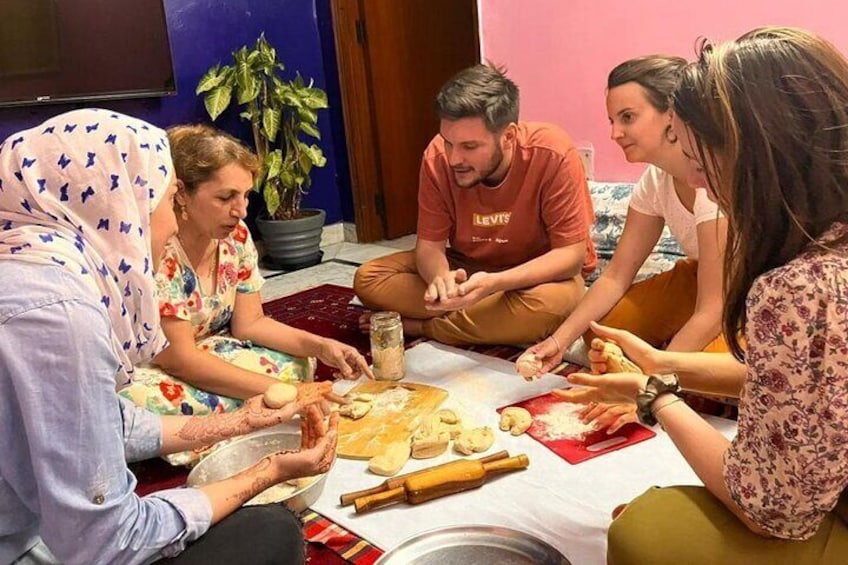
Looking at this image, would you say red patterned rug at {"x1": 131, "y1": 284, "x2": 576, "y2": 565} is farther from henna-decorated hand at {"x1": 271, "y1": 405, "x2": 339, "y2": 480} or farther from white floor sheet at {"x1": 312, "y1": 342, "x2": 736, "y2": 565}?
henna-decorated hand at {"x1": 271, "y1": 405, "x2": 339, "y2": 480}

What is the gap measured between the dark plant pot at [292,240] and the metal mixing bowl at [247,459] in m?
2.33

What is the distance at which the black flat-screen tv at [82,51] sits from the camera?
3.17 m

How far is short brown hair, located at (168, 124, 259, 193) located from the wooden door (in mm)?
2438

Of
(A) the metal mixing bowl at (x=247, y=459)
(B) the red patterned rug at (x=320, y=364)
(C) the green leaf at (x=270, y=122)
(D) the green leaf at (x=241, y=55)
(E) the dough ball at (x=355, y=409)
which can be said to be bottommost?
(B) the red patterned rug at (x=320, y=364)

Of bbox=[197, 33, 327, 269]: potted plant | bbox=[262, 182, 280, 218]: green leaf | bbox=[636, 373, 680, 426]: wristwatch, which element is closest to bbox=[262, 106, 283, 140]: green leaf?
bbox=[197, 33, 327, 269]: potted plant

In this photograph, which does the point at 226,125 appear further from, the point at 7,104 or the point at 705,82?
the point at 705,82

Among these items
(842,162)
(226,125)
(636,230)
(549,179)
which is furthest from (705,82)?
(226,125)

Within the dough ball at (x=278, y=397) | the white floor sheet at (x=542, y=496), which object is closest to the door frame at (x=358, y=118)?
the white floor sheet at (x=542, y=496)

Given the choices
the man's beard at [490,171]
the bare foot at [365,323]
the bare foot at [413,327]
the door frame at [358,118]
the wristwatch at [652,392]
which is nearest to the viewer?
the wristwatch at [652,392]

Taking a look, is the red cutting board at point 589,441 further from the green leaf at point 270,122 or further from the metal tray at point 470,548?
the green leaf at point 270,122

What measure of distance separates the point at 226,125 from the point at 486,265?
1.99 metres

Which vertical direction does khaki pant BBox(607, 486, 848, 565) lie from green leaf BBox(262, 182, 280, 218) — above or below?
below

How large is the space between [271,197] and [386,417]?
2.16m

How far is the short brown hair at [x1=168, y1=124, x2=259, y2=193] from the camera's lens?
1769 mm
